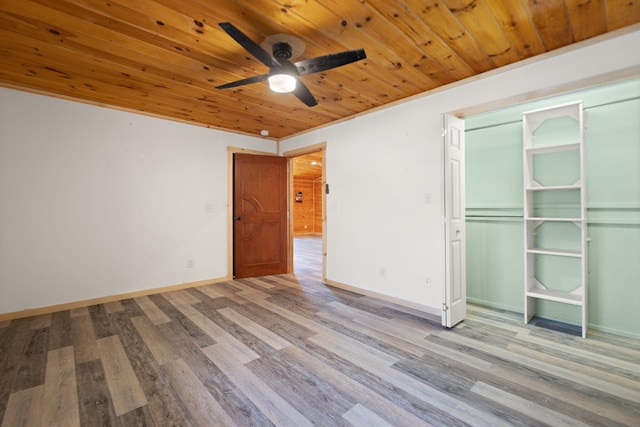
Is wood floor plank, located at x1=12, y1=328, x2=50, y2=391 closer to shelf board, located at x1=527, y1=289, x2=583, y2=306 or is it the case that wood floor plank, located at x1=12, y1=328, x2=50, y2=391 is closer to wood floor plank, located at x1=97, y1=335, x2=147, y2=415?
wood floor plank, located at x1=97, y1=335, x2=147, y2=415

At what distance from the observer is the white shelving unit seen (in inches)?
106

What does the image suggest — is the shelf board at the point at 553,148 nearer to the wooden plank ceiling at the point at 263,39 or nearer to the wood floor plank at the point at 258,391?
the wooden plank ceiling at the point at 263,39

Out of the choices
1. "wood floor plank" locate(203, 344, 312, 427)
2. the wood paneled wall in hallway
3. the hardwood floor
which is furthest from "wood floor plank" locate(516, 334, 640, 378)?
the wood paneled wall in hallway

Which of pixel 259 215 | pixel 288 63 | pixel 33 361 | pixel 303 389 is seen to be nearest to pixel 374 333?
pixel 303 389

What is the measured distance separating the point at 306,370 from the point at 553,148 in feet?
9.96

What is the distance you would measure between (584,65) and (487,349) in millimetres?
2344

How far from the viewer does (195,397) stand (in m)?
1.74

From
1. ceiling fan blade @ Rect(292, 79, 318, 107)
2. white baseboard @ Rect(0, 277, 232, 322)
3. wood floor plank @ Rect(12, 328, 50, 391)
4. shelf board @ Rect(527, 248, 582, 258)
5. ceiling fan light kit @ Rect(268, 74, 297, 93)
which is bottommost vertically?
wood floor plank @ Rect(12, 328, 50, 391)

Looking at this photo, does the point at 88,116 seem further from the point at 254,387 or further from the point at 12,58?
the point at 254,387

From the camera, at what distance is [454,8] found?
5.91ft

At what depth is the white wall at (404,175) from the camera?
228 cm

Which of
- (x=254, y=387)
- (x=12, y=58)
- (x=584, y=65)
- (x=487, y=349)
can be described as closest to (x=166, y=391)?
(x=254, y=387)

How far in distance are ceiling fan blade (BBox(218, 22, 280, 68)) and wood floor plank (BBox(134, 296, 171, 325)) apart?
2.66m

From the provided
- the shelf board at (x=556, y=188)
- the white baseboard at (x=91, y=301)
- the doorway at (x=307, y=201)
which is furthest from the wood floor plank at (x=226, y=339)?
the doorway at (x=307, y=201)
